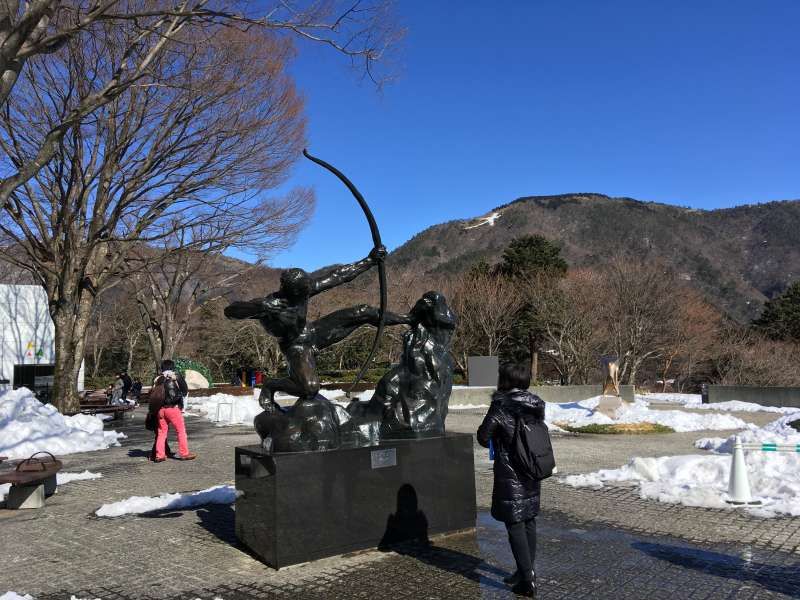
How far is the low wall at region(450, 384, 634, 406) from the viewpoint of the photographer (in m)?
26.2

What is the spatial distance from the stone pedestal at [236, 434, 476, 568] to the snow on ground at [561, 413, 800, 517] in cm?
300

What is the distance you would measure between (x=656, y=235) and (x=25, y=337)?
11655cm

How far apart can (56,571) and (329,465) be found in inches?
91.7

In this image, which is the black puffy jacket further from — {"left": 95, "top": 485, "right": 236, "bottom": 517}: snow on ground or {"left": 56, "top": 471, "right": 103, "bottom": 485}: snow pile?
{"left": 56, "top": 471, "right": 103, "bottom": 485}: snow pile

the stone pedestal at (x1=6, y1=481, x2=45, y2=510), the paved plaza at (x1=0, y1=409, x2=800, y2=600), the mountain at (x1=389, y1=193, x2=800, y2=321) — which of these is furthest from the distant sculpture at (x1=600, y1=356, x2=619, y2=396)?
the mountain at (x1=389, y1=193, x2=800, y2=321)

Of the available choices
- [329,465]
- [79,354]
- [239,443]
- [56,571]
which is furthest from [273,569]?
[79,354]

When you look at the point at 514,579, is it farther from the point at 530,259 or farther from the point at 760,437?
the point at 530,259

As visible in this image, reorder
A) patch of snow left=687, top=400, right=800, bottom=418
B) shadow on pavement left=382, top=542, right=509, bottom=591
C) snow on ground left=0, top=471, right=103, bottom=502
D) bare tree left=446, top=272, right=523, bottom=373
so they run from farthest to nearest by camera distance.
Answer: bare tree left=446, top=272, right=523, bottom=373 < patch of snow left=687, top=400, right=800, bottom=418 < snow on ground left=0, top=471, right=103, bottom=502 < shadow on pavement left=382, top=542, right=509, bottom=591

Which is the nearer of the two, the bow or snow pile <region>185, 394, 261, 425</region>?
the bow

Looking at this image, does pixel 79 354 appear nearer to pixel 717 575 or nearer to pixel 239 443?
pixel 239 443

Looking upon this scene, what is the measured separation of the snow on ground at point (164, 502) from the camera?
23.7 feet

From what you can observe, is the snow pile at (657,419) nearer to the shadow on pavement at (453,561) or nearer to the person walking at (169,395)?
the person walking at (169,395)

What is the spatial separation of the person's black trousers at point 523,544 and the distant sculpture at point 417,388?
6.38ft

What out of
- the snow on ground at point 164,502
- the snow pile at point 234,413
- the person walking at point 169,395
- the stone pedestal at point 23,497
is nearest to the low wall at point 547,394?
the snow pile at point 234,413
